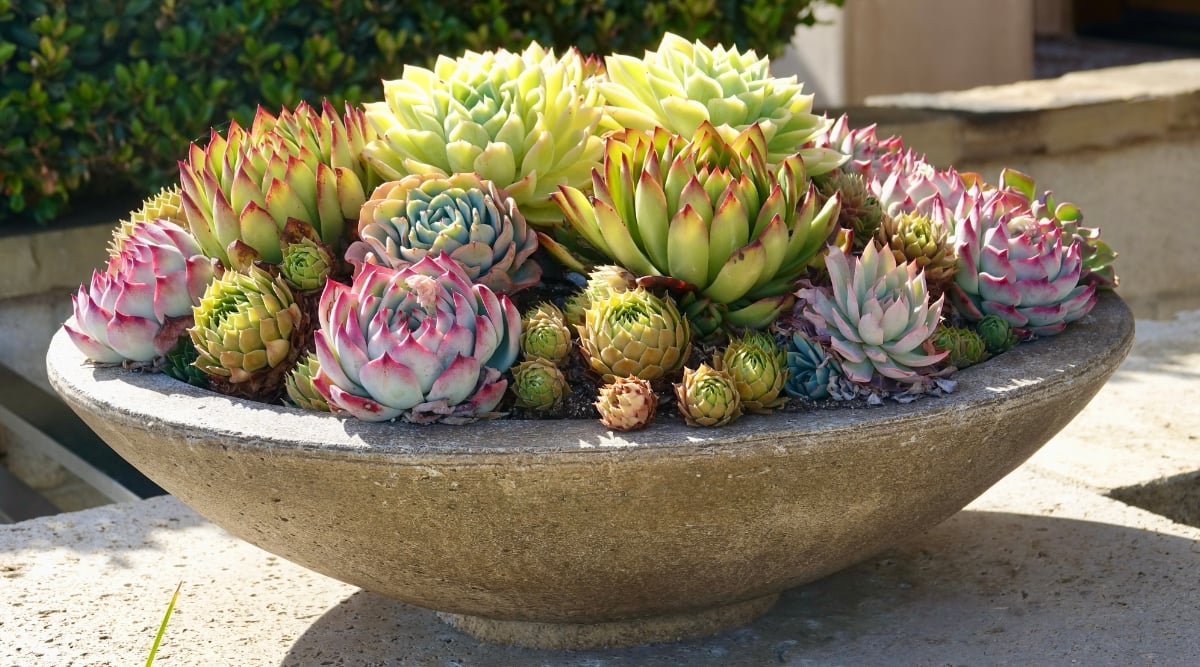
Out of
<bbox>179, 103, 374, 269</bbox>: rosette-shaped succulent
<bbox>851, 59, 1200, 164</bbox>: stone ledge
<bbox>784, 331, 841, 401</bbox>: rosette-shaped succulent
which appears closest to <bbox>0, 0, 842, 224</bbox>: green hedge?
<bbox>851, 59, 1200, 164</bbox>: stone ledge

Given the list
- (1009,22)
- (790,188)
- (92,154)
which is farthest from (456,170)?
(1009,22)

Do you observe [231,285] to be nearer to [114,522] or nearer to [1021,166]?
[114,522]

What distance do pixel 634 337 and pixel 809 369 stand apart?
0.23 meters

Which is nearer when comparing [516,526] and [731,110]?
[516,526]

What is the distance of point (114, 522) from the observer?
8.70ft

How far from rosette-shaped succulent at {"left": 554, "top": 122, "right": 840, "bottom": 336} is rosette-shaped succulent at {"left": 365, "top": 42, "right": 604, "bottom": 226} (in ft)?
0.30

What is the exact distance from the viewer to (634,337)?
1.73 metres

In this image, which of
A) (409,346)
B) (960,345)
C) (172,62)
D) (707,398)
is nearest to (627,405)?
(707,398)

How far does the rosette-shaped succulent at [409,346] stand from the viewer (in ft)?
5.43

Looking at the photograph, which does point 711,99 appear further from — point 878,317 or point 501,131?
point 878,317

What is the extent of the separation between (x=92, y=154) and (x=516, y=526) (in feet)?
7.79

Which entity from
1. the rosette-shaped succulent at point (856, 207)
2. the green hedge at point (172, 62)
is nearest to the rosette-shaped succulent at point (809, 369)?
the rosette-shaped succulent at point (856, 207)

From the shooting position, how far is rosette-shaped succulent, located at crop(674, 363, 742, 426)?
5.45ft

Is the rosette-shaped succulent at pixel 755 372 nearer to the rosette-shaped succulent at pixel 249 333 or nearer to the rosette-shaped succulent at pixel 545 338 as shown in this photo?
the rosette-shaped succulent at pixel 545 338
